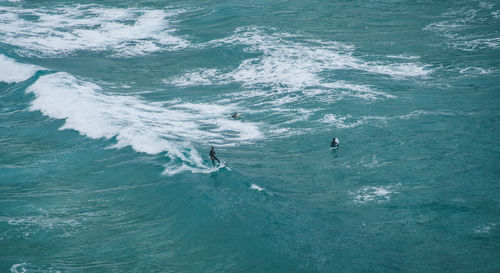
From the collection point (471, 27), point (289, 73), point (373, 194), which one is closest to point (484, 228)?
point (373, 194)

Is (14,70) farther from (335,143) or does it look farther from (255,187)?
(335,143)

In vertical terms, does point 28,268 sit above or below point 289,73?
below

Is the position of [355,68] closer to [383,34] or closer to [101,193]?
[383,34]

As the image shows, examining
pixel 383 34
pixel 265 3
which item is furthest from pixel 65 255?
pixel 265 3

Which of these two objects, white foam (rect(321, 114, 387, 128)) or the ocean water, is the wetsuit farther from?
white foam (rect(321, 114, 387, 128))

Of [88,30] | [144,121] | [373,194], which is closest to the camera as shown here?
[373,194]

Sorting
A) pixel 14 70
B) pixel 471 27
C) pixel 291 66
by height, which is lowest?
pixel 291 66

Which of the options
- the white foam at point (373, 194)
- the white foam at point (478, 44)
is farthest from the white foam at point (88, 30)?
the white foam at point (373, 194)

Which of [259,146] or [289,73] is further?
[289,73]
